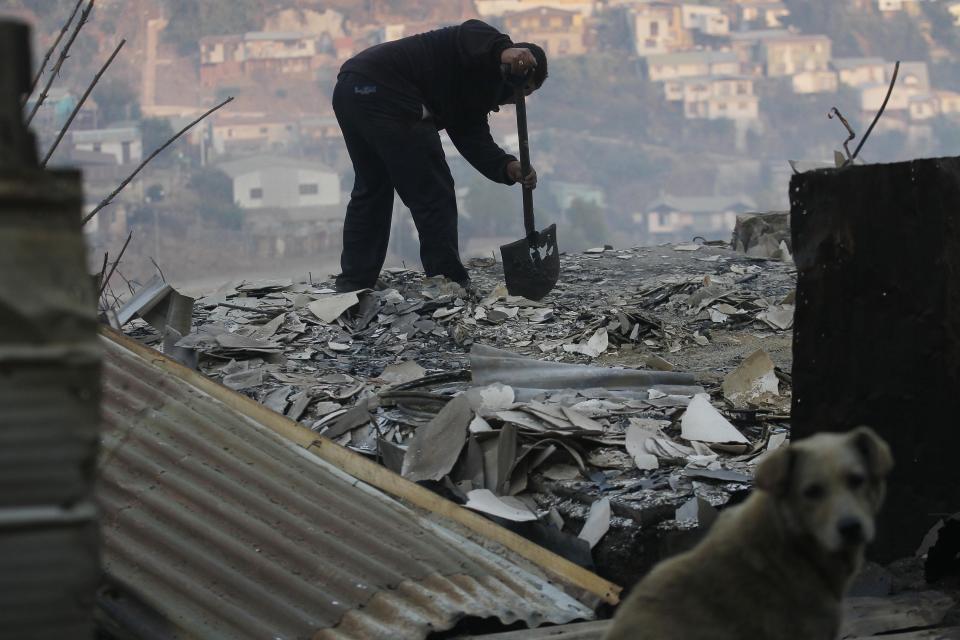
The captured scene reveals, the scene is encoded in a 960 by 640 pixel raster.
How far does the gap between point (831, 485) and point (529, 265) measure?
550 centimetres

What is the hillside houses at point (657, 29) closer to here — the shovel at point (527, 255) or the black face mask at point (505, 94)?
the black face mask at point (505, 94)

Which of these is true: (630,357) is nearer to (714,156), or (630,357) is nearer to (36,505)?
(36,505)

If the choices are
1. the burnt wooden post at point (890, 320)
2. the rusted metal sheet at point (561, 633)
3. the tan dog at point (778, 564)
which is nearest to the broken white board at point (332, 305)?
the burnt wooden post at point (890, 320)

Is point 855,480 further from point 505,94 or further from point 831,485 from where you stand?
point 505,94

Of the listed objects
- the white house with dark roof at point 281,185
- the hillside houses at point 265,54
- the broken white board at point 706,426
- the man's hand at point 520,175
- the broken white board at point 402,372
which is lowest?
the white house with dark roof at point 281,185

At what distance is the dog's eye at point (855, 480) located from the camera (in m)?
1.89

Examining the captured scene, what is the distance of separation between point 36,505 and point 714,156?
61.3 meters

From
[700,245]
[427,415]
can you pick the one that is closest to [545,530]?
[427,415]

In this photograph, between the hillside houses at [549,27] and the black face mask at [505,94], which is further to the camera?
the hillside houses at [549,27]

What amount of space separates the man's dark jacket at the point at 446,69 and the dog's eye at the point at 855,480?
567cm

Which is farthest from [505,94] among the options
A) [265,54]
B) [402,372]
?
[265,54]

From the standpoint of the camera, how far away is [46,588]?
1.32 m

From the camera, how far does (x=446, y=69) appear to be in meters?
7.43

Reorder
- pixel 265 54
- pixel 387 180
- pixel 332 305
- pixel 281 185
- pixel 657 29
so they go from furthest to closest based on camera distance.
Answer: pixel 657 29, pixel 265 54, pixel 281 185, pixel 387 180, pixel 332 305
